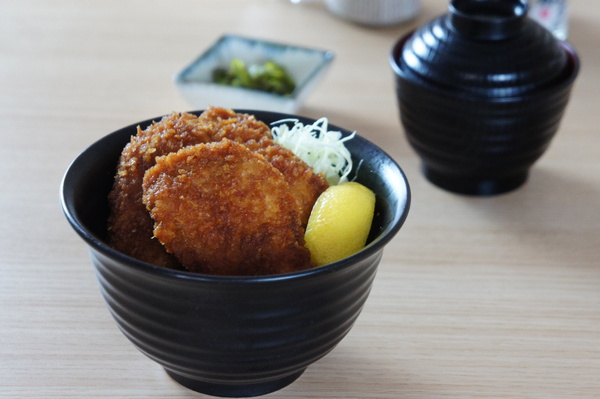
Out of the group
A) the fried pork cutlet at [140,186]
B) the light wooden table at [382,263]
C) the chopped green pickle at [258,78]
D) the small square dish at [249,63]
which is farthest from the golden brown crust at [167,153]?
the chopped green pickle at [258,78]

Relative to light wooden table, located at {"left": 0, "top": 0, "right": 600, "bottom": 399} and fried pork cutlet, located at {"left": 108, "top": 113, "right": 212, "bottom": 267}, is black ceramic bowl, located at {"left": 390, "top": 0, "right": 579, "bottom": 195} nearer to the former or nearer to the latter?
light wooden table, located at {"left": 0, "top": 0, "right": 600, "bottom": 399}

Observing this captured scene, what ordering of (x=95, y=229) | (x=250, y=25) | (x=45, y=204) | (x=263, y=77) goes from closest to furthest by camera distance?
(x=95, y=229)
(x=45, y=204)
(x=263, y=77)
(x=250, y=25)

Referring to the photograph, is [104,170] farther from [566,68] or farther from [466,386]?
[566,68]

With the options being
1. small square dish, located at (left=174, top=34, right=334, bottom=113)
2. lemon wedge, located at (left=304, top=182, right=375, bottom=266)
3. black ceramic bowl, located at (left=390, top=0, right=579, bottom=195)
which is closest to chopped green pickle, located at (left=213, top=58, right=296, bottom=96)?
small square dish, located at (left=174, top=34, right=334, bottom=113)

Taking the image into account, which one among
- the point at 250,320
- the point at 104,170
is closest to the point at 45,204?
the point at 104,170

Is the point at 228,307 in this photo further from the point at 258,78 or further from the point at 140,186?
the point at 258,78

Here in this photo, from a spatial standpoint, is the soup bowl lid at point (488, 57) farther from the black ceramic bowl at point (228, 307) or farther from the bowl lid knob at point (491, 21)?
the black ceramic bowl at point (228, 307)
